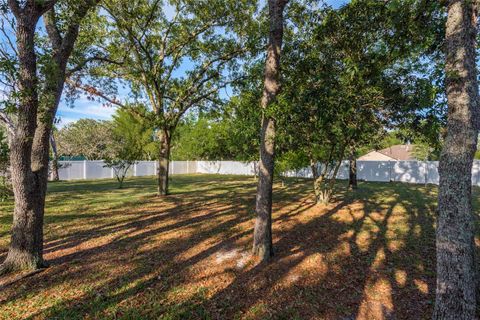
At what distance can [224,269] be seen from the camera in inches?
170

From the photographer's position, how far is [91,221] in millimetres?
7344

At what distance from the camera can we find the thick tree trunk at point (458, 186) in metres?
2.51

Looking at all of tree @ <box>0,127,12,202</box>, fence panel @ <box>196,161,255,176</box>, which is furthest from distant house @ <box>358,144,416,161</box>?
tree @ <box>0,127,12,202</box>

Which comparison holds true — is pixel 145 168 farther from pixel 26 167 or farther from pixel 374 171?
pixel 26 167

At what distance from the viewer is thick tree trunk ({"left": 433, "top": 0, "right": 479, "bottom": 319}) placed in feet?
8.24

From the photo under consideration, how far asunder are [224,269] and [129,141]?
14.7 m

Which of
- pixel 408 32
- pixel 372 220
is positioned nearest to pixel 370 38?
pixel 408 32

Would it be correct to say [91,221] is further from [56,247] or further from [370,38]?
[370,38]

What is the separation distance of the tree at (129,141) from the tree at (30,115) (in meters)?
6.62

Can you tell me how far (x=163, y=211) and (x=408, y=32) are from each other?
786 centimetres

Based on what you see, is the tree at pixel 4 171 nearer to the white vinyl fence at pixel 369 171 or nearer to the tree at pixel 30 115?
the tree at pixel 30 115

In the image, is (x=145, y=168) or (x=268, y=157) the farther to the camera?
(x=145, y=168)

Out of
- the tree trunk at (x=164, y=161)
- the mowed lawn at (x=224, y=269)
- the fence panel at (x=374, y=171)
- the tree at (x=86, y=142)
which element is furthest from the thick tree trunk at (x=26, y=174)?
the tree at (x=86, y=142)

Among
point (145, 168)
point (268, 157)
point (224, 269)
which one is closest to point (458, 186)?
point (268, 157)
